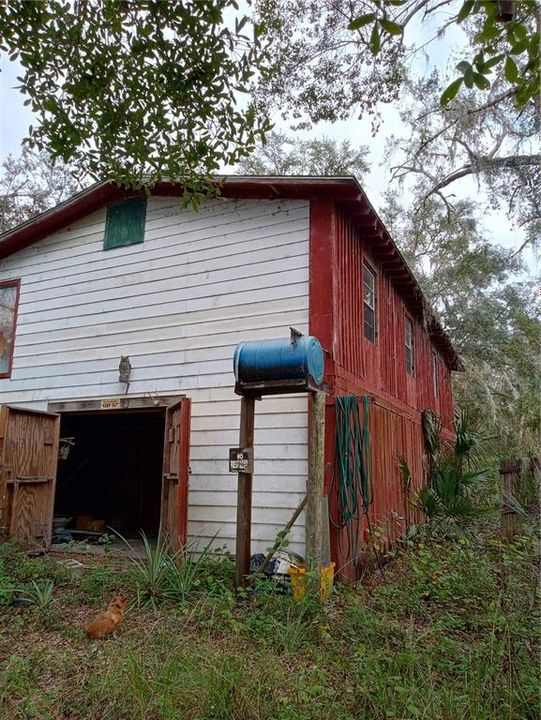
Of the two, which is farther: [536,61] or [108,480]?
[108,480]

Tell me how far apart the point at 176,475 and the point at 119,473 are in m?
5.91

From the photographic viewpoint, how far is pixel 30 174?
22.2m

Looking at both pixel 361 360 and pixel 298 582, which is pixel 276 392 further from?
pixel 361 360

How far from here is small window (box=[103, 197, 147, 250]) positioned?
317 inches

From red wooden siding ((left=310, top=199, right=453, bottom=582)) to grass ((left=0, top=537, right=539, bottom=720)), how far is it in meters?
1.28

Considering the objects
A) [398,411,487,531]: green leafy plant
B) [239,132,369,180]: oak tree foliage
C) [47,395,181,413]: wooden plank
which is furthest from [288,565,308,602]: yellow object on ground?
[239,132,369,180]: oak tree foliage

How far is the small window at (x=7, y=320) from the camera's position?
8.88 meters

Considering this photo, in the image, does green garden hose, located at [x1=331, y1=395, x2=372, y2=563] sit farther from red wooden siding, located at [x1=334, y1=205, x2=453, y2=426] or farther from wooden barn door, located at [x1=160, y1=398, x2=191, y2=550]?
wooden barn door, located at [x1=160, y1=398, x2=191, y2=550]

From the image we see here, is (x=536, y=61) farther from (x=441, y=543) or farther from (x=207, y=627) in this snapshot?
(x=441, y=543)

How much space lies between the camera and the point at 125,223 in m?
8.21

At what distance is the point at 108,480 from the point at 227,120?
30.2ft

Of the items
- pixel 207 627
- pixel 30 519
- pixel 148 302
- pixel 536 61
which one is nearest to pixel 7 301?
pixel 148 302

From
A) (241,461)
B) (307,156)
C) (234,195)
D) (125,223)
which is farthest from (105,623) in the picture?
(307,156)

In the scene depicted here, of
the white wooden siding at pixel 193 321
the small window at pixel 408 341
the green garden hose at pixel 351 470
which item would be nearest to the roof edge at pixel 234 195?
the white wooden siding at pixel 193 321
